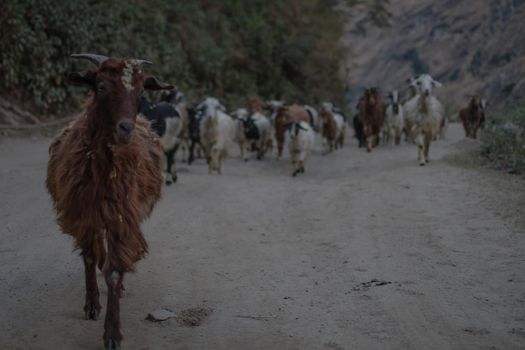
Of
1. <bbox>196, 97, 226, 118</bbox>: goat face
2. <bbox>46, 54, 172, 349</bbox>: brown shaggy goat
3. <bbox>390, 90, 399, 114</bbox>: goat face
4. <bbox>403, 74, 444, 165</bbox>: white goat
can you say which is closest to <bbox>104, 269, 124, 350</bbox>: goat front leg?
<bbox>46, 54, 172, 349</bbox>: brown shaggy goat

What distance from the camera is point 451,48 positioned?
45.4m

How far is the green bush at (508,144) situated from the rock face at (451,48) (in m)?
8.89

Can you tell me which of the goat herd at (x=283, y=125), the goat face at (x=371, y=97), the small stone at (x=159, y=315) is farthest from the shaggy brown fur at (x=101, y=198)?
the goat face at (x=371, y=97)

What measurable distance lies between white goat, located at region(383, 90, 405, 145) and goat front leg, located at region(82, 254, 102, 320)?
17239 millimetres

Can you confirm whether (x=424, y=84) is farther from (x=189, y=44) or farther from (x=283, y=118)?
(x=189, y=44)

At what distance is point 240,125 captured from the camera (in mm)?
19594

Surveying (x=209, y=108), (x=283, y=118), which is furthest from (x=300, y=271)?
(x=283, y=118)

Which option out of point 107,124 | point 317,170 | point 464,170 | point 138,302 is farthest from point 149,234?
point 317,170

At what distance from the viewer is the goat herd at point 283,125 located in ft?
42.1

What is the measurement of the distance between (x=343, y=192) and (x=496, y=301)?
5.68 m

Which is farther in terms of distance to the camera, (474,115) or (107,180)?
(474,115)

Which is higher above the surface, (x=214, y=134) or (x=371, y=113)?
(x=371, y=113)

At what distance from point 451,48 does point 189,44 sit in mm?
25410

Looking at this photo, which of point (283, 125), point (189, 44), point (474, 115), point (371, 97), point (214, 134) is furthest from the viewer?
point (189, 44)
